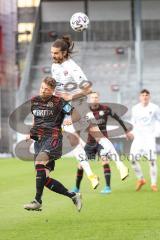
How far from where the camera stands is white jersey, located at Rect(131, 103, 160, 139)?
16547 mm

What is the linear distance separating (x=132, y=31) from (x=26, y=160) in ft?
62.4

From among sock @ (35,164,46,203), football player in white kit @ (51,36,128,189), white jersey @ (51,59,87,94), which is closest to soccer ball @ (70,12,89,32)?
football player in white kit @ (51,36,128,189)

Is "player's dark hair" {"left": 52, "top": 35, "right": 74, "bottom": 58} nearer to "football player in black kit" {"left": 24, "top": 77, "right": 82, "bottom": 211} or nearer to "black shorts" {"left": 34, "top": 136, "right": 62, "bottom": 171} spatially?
"football player in black kit" {"left": 24, "top": 77, "right": 82, "bottom": 211}

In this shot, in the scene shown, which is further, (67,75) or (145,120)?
(145,120)

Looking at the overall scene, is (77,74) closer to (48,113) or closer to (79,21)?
(79,21)

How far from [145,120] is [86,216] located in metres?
5.58

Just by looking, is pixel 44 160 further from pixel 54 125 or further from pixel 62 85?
pixel 62 85

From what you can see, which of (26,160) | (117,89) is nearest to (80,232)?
(26,160)

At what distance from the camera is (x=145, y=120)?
16.7 metres

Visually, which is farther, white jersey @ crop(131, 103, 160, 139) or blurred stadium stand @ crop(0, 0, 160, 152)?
blurred stadium stand @ crop(0, 0, 160, 152)

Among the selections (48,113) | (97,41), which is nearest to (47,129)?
(48,113)

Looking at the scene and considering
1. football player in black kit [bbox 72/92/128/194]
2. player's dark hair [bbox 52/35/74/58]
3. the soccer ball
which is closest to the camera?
player's dark hair [bbox 52/35/74/58]

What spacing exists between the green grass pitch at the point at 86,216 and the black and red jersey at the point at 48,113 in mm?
1353

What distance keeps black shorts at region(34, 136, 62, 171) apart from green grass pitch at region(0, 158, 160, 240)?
944mm
